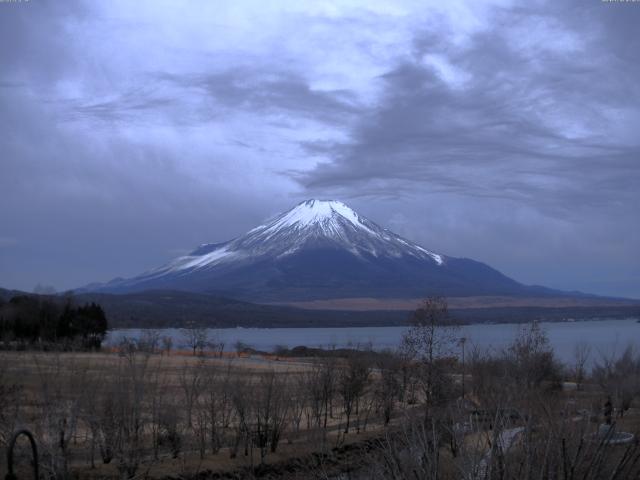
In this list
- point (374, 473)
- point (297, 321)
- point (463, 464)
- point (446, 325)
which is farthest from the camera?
point (297, 321)

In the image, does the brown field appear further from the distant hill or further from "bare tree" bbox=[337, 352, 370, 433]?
the distant hill

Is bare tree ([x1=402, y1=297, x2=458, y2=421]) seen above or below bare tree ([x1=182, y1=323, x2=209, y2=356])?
A: above

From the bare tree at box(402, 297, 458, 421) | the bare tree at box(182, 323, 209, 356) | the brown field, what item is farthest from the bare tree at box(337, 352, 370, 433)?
the bare tree at box(182, 323, 209, 356)

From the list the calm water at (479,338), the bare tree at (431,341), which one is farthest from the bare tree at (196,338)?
the bare tree at (431,341)

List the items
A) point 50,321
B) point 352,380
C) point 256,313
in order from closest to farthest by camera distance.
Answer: point 352,380, point 50,321, point 256,313

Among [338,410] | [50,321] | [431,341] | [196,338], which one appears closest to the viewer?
[431,341]

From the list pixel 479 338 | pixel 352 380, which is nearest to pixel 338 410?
pixel 352 380

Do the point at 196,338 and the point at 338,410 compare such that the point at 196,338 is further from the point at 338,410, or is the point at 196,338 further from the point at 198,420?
the point at 198,420

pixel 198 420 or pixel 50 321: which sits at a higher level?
pixel 50 321

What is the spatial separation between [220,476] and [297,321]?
513ft

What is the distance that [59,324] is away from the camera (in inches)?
3019

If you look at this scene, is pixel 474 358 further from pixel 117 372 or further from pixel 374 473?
pixel 374 473

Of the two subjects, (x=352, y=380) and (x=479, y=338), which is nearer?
(x=352, y=380)

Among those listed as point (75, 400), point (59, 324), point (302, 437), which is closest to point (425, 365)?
point (302, 437)
